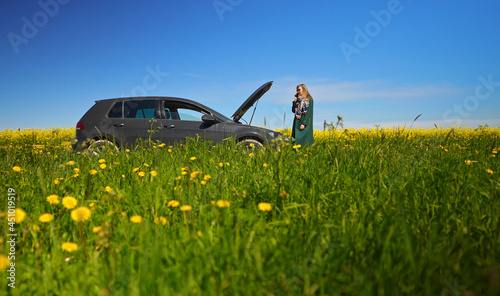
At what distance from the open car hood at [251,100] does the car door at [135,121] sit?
6.39 ft

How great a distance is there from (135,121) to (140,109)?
371 millimetres

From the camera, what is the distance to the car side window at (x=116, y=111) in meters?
6.68

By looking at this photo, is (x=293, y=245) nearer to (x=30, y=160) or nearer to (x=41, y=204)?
(x=41, y=204)

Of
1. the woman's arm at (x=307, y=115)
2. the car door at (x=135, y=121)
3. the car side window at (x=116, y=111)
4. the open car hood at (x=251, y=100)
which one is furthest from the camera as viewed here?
the woman's arm at (x=307, y=115)

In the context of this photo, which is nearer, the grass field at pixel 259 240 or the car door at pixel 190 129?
the grass field at pixel 259 240

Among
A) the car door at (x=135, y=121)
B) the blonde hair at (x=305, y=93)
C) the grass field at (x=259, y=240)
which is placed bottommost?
the grass field at (x=259, y=240)

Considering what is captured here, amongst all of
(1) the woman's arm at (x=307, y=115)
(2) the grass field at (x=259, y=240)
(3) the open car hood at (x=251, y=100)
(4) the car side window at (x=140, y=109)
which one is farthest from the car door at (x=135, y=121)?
(2) the grass field at (x=259, y=240)

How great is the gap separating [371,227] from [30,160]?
4.78 meters

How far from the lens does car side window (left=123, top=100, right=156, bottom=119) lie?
266 inches

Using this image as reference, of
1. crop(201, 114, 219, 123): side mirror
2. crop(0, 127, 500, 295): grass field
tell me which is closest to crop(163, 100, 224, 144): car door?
crop(201, 114, 219, 123): side mirror

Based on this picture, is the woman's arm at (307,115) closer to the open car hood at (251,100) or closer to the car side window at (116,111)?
the open car hood at (251,100)

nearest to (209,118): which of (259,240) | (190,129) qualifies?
(190,129)

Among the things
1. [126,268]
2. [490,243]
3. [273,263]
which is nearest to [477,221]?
[490,243]

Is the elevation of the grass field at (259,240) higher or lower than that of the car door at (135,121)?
lower
